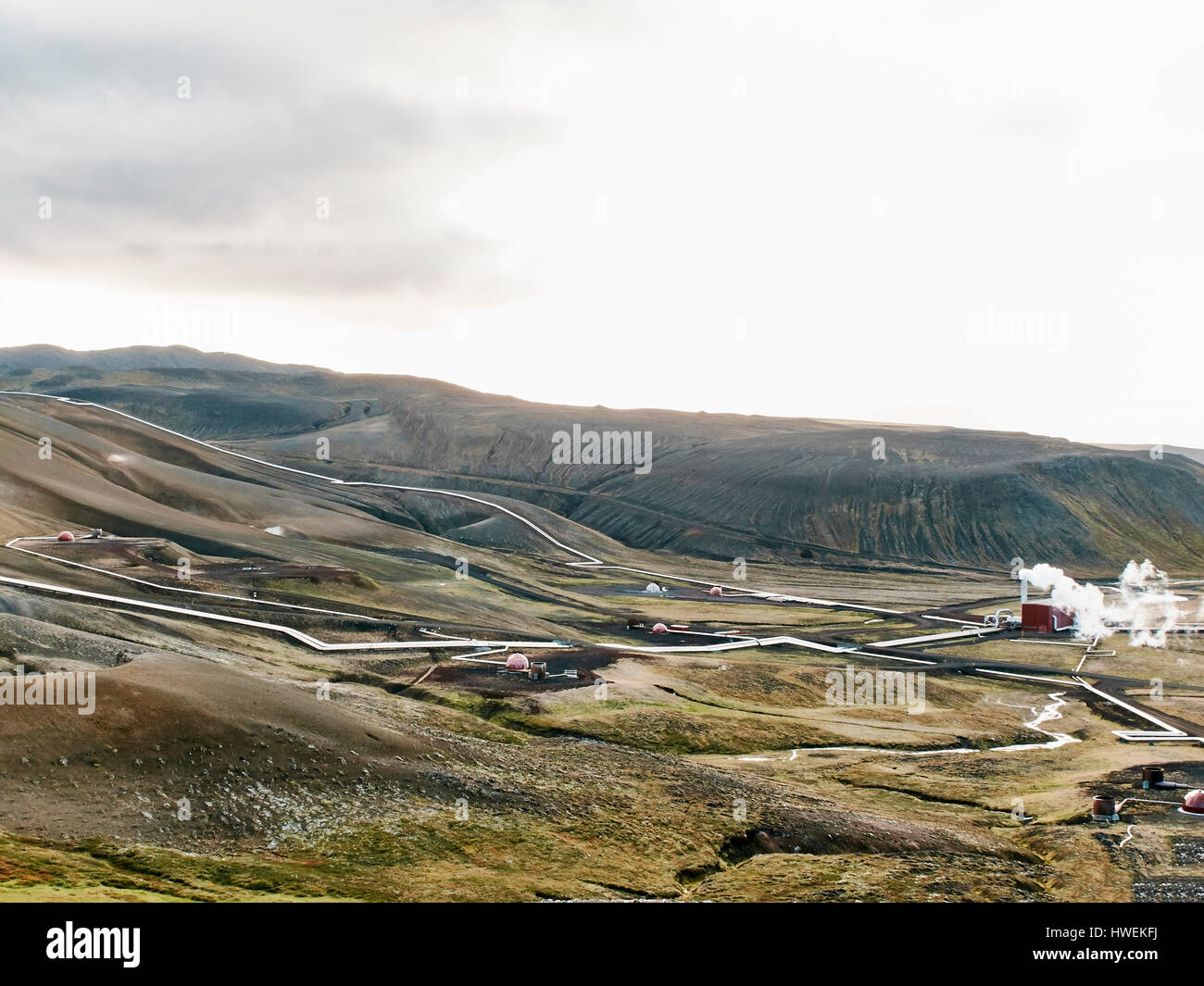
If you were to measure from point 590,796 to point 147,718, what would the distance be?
20175 mm

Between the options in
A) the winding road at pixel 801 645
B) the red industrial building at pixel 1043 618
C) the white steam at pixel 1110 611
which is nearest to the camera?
the winding road at pixel 801 645

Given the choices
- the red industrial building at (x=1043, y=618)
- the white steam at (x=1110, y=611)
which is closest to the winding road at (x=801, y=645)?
the red industrial building at (x=1043, y=618)

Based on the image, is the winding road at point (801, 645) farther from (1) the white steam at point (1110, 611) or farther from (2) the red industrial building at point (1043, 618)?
(1) the white steam at point (1110, 611)

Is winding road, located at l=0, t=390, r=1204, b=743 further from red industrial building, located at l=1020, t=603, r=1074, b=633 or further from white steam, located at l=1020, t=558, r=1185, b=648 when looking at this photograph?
white steam, located at l=1020, t=558, r=1185, b=648

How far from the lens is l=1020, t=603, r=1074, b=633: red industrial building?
5094 inches

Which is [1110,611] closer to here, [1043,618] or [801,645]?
[1043,618]

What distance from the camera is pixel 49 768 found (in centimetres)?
4144

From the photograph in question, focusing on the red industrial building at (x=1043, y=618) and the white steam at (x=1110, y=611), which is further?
the red industrial building at (x=1043, y=618)

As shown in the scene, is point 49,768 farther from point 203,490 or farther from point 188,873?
point 203,490

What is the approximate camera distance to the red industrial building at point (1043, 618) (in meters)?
129

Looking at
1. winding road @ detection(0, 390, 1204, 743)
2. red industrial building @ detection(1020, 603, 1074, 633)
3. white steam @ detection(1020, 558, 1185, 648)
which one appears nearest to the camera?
winding road @ detection(0, 390, 1204, 743)

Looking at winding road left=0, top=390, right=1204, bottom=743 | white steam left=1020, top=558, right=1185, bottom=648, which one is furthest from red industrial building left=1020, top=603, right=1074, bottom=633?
winding road left=0, top=390, right=1204, bottom=743

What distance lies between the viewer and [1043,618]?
130m

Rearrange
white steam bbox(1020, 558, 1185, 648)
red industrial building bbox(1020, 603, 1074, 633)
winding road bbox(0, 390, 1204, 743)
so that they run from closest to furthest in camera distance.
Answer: winding road bbox(0, 390, 1204, 743)
white steam bbox(1020, 558, 1185, 648)
red industrial building bbox(1020, 603, 1074, 633)
